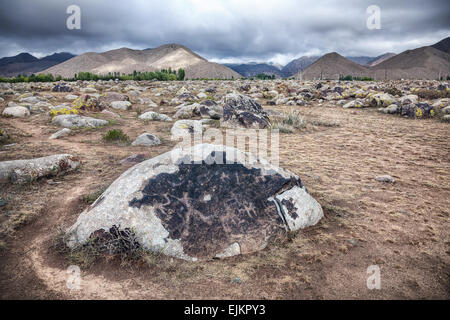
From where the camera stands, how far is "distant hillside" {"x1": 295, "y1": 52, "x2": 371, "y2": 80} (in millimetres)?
109725

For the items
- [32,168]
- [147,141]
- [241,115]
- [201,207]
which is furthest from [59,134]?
[201,207]

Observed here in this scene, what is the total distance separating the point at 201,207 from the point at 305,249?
1.33 metres

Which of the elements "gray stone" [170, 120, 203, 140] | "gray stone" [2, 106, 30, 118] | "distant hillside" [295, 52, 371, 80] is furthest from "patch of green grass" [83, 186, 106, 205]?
"distant hillside" [295, 52, 371, 80]

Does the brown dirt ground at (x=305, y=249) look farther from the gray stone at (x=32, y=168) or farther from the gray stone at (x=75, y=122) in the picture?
the gray stone at (x=75, y=122)

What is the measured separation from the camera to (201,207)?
2.89 m

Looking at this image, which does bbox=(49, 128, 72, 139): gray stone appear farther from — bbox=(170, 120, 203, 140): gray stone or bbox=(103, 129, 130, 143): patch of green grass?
bbox=(170, 120, 203, 140): gray stone

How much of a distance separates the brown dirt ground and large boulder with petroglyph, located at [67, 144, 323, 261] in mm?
200

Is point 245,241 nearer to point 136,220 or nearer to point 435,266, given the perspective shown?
point 136,220

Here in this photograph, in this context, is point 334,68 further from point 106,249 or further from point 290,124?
point 106,249

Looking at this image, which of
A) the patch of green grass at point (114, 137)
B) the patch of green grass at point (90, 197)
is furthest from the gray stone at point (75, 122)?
the patch of green grass at point (90, 197)

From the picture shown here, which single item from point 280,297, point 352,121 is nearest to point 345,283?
point 280,297

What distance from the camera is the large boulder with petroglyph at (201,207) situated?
2686 mm

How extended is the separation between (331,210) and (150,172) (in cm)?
269
